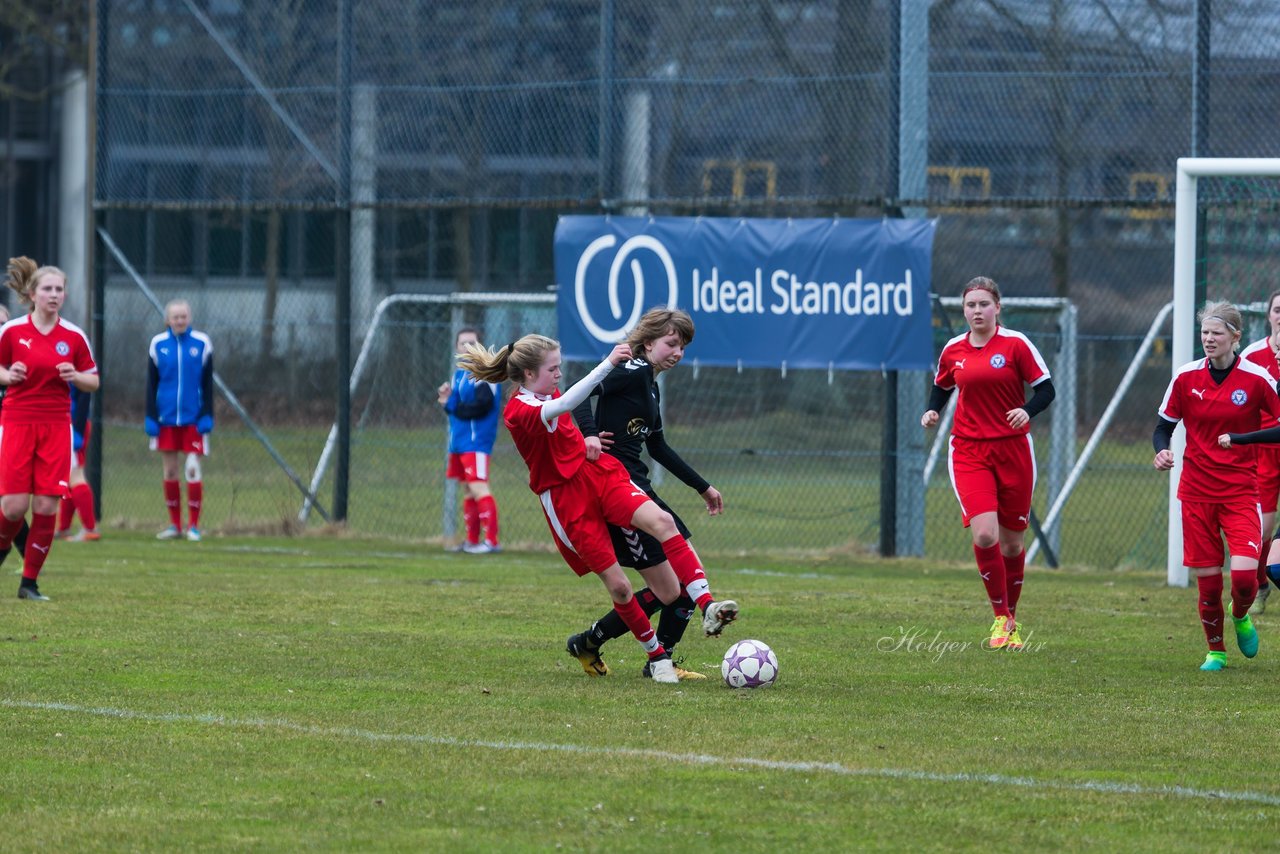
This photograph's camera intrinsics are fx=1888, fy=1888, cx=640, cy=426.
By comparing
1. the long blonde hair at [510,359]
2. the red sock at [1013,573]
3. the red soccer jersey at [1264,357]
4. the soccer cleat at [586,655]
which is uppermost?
the red soccer jersey at [1264,357]

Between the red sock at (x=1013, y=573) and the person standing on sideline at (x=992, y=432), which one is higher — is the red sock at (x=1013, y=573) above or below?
below

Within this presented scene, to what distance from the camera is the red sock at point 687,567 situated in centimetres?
847

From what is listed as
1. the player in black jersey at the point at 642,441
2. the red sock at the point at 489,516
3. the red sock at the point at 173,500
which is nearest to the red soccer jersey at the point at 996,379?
the player in black jersey at the point at 642,441

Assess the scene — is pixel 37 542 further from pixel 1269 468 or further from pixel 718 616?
pixel 1269 468

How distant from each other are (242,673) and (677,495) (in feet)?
35.3

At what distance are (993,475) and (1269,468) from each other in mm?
1713

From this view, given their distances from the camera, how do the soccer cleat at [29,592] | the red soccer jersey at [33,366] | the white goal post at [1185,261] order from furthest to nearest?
1. the white goal post at [1185,261]
2. the soccer cleat at [29,592]
3. the red soccer jersey at [33,366]

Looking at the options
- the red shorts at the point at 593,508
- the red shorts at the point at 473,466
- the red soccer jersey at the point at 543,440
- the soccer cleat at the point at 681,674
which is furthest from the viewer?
the red shorts at the point at 473,466

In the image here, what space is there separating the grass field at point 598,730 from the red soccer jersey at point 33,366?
117cm

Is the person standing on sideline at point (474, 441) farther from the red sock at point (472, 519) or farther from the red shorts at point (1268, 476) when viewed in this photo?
the red shorts at point (1268, 476)

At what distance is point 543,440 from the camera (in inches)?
328

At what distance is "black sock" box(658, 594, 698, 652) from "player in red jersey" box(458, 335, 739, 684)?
231 mm

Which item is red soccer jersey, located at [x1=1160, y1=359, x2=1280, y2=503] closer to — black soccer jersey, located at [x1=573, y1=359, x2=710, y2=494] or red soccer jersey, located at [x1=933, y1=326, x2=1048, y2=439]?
red soccer jersey, located at [x1=933, y1=326, x2=1048, y2=439]

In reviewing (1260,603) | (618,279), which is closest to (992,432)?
(1260,603)
